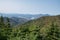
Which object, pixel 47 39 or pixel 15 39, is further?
pixel 47 39

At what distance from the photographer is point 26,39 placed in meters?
13.5

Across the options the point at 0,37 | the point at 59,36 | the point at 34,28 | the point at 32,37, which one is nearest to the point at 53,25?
the point at 59,36

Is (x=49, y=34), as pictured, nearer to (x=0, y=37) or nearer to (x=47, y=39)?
(x=47, y=39)

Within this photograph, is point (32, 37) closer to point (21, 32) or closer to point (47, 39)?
point (21, 32)

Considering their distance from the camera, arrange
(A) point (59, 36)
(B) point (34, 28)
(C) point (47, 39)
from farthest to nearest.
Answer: (A) point (59, 36), (C) point (47, 39), (B) point (34, 28)

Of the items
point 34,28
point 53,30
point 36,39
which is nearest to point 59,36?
point 53,30

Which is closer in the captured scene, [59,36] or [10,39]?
[10,39]

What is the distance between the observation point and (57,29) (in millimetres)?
19969

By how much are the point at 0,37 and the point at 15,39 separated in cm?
112

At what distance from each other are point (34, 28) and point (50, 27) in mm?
4073

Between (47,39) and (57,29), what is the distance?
2.83m

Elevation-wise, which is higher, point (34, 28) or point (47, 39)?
point (34, 28)

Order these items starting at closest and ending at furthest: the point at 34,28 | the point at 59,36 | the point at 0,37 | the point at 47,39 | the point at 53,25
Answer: the point at 0,37 < the point at 34,28 < the point at 47,39 < the point at 59,36 < the point at 53,25

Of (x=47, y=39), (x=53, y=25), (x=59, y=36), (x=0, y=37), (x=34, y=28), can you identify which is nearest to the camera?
(x=0, y=37)
